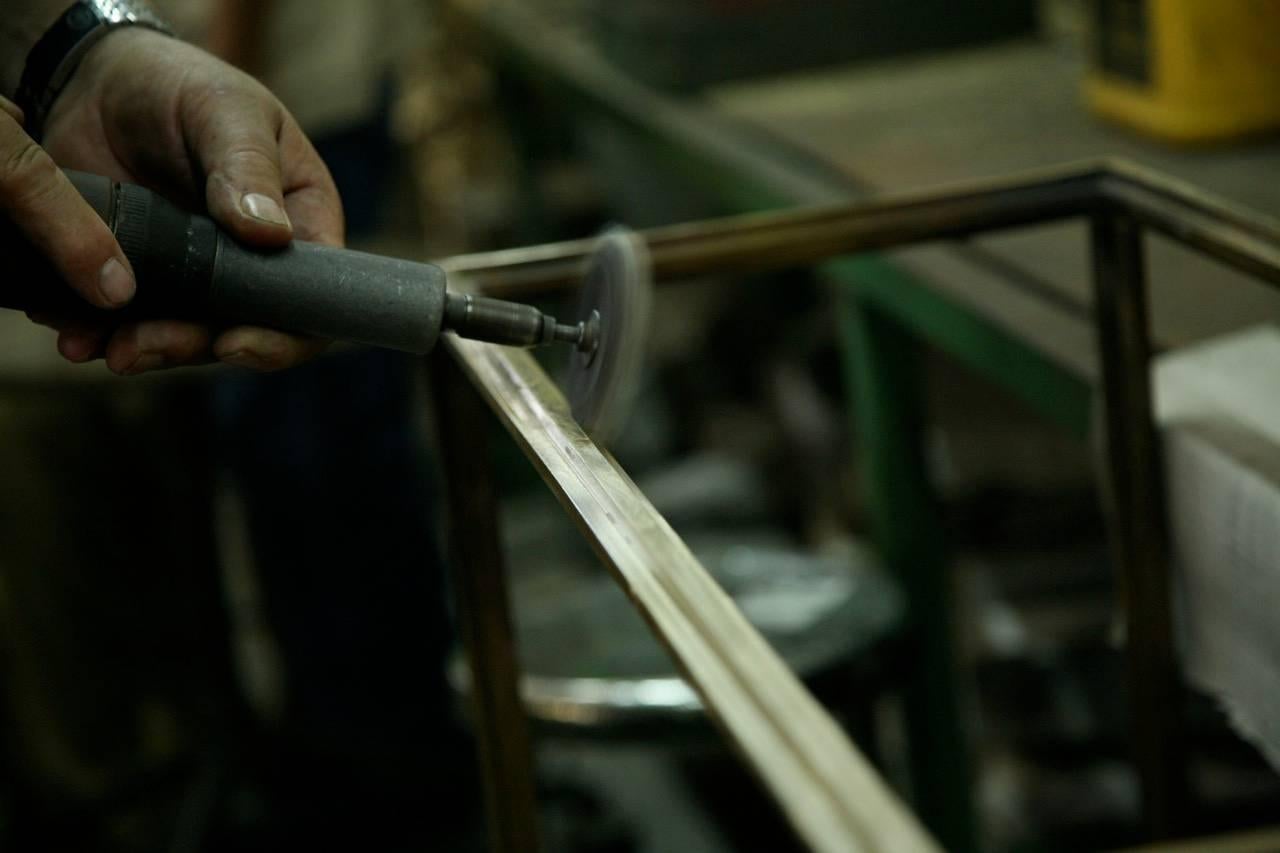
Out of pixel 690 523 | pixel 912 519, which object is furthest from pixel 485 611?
pixel 690 523

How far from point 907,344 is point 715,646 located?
1.18 meters

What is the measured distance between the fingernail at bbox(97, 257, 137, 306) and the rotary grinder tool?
0.01 metres

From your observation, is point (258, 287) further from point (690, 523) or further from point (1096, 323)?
→ point (690, 523)

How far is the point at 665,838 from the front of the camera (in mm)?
2088

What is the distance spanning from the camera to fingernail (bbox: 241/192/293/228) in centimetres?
71

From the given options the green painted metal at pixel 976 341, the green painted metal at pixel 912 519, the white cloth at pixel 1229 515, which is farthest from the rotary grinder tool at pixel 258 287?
the green painted metal at pixel 912 519

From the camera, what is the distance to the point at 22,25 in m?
0.93

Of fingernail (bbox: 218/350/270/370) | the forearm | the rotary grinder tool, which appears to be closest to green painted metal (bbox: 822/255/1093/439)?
the rotary grinder tool

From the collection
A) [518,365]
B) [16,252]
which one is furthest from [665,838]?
[16,252]

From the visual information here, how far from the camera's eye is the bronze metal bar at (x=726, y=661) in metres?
0.42

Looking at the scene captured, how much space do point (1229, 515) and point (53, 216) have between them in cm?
70

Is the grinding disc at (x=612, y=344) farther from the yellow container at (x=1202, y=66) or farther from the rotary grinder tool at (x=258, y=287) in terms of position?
the yellow container at (x=1202, y=66)

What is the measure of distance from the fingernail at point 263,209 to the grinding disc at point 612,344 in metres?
0.16

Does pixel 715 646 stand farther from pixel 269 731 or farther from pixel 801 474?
pixel 801 474
